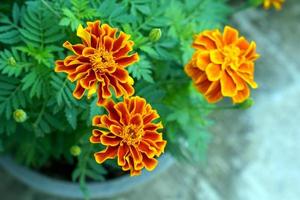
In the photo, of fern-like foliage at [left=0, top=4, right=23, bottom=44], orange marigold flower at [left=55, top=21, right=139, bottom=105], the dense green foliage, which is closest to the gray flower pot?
the dense green foliage

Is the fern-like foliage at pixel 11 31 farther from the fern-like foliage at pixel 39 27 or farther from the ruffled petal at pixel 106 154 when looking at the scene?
the ruffled petal at pixel 106 154

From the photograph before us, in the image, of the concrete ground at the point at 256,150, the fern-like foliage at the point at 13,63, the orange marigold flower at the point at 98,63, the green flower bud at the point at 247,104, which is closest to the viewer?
the orange marigold flower at the point at 98,63

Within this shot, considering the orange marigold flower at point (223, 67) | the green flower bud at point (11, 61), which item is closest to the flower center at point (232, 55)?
the orange marigold flower at point (223, 67)

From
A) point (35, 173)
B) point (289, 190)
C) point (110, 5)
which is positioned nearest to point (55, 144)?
point (35, 173)

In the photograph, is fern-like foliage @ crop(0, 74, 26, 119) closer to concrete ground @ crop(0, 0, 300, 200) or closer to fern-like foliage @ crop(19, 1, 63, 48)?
fern-like foliage @ crop(19, 1, 63, 48)

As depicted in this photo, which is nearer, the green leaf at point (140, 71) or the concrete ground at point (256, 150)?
the green leaf at point (140, 71)

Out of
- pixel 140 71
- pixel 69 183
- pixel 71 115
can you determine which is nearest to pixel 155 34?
pixel 140 71
